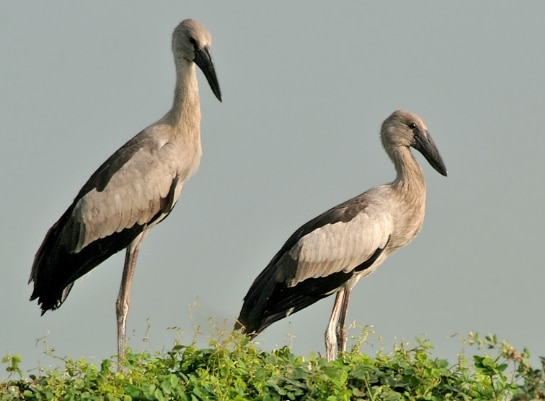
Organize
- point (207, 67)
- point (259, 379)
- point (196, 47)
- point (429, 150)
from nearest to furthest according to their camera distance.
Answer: point (259, 379) < point (207, 67) < point (196, 47) < point (429, 150)

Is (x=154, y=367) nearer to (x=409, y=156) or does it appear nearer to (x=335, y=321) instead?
(x=335, y=321)

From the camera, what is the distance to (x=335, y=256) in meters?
12.9

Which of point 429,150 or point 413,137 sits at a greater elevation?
point 413,137

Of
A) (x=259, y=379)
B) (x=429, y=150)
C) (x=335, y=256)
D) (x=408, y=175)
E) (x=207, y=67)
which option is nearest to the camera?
(x=259, y=379)

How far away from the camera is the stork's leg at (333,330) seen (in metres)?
12.5

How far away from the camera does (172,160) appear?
41.0ft

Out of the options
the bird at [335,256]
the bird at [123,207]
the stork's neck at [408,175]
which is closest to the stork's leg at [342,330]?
the bird at [335,256]

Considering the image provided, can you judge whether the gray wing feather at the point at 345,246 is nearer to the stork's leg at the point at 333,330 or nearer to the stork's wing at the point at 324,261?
the stork's wing at the point at 324,261

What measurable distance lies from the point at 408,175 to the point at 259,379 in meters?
4.68

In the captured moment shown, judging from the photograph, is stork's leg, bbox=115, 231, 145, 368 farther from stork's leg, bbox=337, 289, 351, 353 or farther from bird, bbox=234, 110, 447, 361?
stork's leg, bbox=337, 289, 351, 353

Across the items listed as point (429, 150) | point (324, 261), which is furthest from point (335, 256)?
point (429, 150)

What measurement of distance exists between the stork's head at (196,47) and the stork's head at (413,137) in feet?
6.87

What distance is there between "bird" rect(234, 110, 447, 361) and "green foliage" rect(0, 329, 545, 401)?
9.24 feet

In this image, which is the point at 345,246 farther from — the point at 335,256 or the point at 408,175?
the point at 408,175
